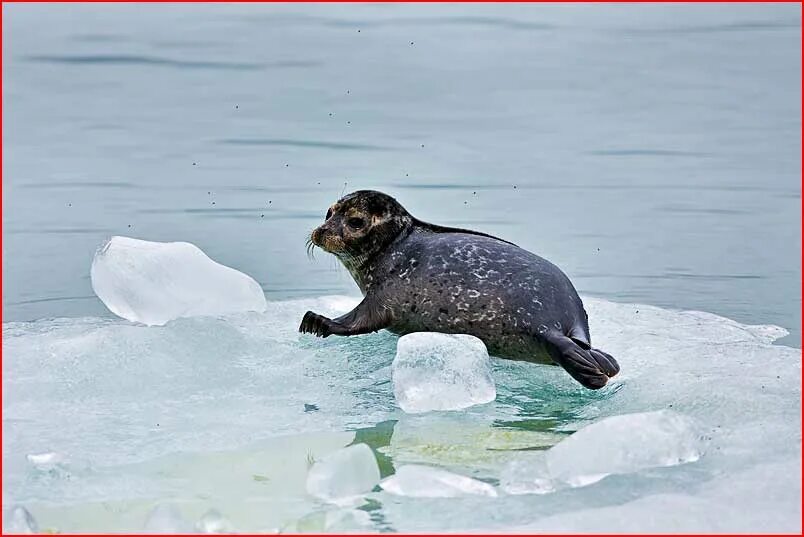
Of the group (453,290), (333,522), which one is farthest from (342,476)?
(453,290)

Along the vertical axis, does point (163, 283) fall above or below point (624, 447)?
below

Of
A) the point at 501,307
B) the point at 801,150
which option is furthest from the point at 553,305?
the point at 801,150

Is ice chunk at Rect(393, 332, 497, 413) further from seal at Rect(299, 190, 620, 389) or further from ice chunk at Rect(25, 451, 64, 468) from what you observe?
ice chunk at Rect(25, 451, 64, 468)

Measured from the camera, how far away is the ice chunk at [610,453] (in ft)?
13.8

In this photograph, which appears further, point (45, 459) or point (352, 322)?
point (352, 322)

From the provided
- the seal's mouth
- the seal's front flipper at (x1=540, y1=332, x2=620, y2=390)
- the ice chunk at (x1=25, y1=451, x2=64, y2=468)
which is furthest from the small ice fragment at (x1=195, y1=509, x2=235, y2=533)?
the seal's mouth

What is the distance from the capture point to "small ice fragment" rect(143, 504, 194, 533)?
3.82m

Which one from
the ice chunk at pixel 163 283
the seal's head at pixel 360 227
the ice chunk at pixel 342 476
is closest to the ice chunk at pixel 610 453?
the ice chunk at pixel 342 476

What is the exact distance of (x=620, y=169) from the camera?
10453 millimetres

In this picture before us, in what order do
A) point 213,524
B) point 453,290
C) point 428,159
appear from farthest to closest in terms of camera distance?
point 428,159, point 453,290, point 213,524

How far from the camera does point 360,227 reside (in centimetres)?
613

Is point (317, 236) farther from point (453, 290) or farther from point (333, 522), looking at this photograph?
point (333, 522)

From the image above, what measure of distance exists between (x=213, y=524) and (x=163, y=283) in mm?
2703

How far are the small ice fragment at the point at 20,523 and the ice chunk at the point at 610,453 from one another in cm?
135
